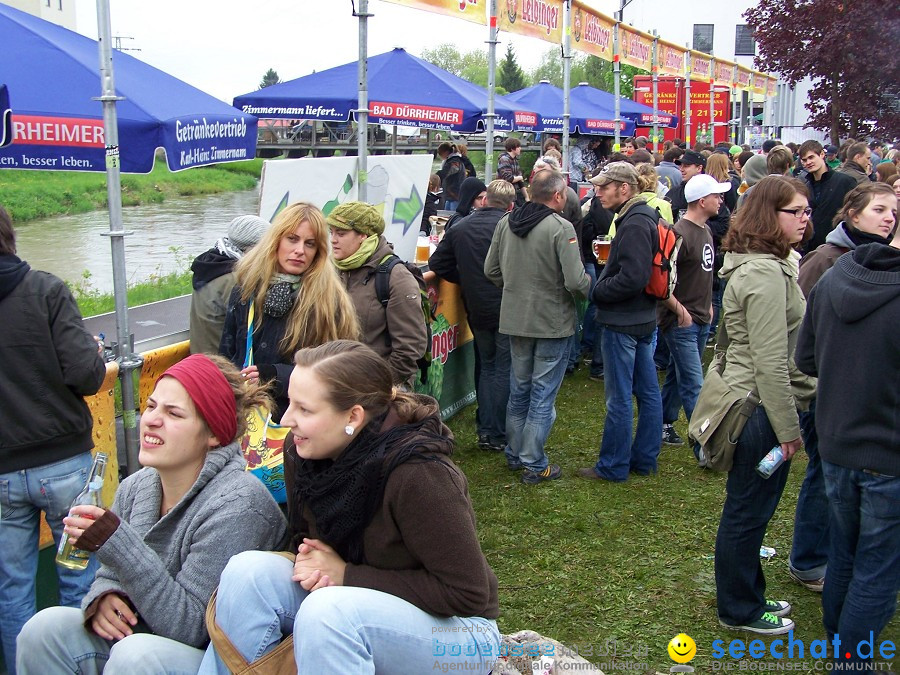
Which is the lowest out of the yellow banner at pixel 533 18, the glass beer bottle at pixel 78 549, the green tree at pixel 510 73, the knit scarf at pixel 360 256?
the glass beer bottle at pixel 78 549

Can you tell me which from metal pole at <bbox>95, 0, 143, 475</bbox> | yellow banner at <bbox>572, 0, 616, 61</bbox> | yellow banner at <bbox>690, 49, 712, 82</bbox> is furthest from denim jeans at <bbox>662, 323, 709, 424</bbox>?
yellow banner at <bbox>690, 49, 712, 82</bbox>

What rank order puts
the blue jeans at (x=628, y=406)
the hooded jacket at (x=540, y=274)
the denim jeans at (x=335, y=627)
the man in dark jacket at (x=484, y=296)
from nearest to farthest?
1. the denim jeans at (x=335, y=627)
2. the hooded jacket at (x=540, y=274)
3. the blue jeans at (x=628, y=406)
4. the man in dark jacket at (x=484, y=296)

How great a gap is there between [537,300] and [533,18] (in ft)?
18.6

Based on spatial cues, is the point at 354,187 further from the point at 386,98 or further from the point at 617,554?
the point at 386,98

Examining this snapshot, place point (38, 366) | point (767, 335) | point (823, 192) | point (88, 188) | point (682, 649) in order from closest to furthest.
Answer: point (38, 366), point (767, 335), point (682, 649), point (823, 192), point (88, 188)

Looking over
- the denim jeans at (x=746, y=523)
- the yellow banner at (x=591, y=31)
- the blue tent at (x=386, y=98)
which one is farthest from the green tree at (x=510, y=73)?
the denim jeans at (x=746, y=523)

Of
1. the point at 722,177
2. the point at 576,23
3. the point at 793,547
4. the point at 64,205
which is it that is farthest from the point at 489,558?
the point at 64,205

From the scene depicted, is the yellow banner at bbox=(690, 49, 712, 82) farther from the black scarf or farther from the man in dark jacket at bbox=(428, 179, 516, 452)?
the black scarf

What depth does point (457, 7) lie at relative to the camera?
823 cm

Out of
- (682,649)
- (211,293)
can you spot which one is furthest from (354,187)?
(682,649)

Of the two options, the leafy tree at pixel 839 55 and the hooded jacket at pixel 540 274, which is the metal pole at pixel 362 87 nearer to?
the hooded jacket at pixel 540 274

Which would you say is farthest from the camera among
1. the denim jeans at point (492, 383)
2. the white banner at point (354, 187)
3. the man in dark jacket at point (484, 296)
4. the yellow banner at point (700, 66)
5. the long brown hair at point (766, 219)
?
the yellow banner at point (700, 66)

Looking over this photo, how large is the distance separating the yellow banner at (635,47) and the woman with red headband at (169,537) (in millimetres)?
14867

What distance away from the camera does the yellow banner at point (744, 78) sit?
116 feet
